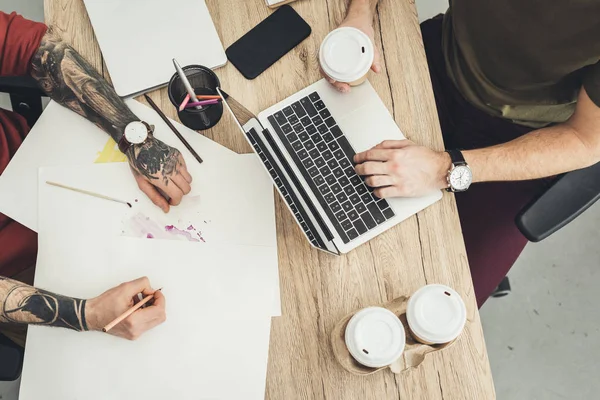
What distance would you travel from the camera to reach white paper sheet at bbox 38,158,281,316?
1029mm

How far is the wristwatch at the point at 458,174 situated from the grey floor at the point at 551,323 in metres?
0.93

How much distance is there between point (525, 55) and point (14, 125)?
3.61ft

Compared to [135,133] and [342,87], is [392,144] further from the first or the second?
[135,133]

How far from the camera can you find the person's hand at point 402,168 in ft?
3.29

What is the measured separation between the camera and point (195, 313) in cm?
99

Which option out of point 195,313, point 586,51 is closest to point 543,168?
point 586,51

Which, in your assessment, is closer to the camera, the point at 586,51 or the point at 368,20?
the point at 586,51

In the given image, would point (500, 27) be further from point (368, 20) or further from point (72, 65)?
point (72, 65)

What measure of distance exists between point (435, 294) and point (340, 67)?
434 mm

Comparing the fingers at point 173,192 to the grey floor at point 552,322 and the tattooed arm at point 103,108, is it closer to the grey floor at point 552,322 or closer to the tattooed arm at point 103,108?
the tattooed arm at point 103,108

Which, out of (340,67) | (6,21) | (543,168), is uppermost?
(6,21)

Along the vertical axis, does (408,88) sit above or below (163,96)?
below

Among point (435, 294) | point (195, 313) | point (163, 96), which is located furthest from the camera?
point (163, 96)

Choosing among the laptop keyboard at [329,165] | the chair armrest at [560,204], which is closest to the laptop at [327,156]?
the laptop keyboard at [329,165]
